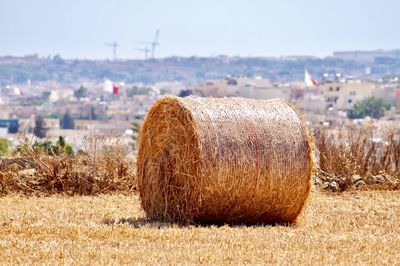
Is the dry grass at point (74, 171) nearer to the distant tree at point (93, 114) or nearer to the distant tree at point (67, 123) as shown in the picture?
the distant tree at point (67, 123)

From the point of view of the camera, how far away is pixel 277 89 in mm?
181375

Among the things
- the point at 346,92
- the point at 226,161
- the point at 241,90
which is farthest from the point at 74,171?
the point at 346,92

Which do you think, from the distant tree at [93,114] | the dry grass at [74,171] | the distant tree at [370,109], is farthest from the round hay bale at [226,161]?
the distant tree at [93,114]

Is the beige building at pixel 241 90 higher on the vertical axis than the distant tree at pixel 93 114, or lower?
higher

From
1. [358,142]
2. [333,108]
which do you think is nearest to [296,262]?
[358,142]

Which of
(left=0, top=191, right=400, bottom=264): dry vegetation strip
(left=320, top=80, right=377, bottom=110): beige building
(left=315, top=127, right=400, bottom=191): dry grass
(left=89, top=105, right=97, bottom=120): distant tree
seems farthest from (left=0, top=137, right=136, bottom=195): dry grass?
(left=320, top=80, right=377, bottom=110): beige building

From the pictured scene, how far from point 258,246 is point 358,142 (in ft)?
30.4

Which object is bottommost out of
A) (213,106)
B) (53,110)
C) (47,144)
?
(53,110)

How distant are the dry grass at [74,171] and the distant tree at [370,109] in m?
122

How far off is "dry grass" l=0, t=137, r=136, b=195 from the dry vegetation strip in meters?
2.54

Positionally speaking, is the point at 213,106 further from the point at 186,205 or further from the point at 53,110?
the point at 53,110

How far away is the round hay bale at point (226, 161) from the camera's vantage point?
550 inches

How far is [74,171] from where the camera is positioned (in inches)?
762

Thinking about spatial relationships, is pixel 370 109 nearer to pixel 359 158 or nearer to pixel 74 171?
pixel 359 158
